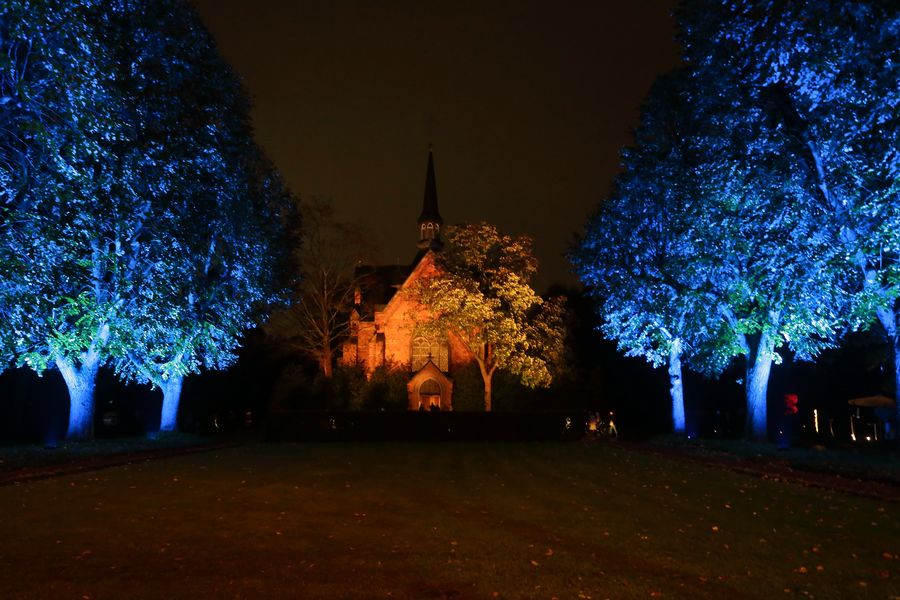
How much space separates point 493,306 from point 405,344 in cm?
1444

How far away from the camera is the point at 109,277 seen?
23391 millimetres

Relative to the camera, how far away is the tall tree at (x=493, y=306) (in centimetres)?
4112

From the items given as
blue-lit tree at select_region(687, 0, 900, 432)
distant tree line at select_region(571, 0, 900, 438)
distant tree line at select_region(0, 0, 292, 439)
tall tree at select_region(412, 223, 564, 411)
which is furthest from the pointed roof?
blue-lit tree at select_region(687, 0, 900, 432)

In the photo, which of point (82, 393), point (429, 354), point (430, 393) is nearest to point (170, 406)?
point (82, 393)

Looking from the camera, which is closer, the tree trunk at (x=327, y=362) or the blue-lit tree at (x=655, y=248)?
the blue-lit tree at (x=655, y=248)

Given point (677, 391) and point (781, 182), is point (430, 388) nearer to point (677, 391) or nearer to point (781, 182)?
point (677, 391)

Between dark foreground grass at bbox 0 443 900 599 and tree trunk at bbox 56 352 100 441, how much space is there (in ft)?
28.0

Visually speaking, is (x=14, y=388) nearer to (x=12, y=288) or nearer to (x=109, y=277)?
(x=109, y=277)

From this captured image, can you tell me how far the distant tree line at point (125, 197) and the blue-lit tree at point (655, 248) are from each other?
1482 centimetres

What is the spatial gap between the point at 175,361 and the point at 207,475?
30.0ft

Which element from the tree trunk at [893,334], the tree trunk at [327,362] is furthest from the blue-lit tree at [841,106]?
the tree trunk at [327,362]

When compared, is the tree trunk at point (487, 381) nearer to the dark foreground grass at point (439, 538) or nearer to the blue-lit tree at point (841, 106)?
the blue-lit tree at point (841, 106)

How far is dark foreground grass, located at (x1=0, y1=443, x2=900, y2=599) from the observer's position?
682 centimetres

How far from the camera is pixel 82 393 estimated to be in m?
24.5
